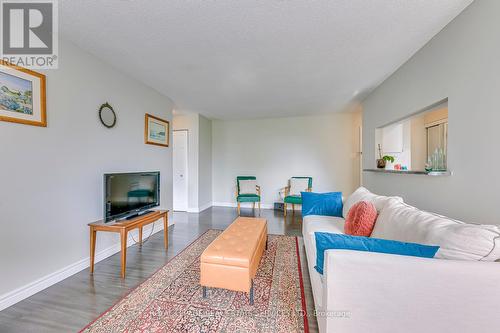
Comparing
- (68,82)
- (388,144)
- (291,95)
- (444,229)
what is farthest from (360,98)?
(68,82)

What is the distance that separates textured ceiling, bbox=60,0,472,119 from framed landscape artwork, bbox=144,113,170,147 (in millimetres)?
615

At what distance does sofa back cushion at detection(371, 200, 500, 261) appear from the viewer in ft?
3.15

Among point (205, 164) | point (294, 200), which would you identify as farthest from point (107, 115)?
point (294, 200)

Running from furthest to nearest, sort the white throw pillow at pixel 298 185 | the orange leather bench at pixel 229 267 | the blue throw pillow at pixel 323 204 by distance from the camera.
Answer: the white throw pillow at pixel 298 185, the blue throw pillow at pixel 323 204, the orange leather bench at pixel 229 267

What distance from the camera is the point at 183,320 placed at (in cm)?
148

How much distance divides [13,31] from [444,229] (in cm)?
359

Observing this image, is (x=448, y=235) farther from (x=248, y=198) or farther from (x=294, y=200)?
(x=248, y=198)

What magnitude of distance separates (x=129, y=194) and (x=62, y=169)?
0.70 meters

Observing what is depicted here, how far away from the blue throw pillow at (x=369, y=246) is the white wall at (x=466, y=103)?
0.95 metres

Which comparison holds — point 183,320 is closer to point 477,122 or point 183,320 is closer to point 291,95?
point 477,122

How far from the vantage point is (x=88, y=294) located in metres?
1.80

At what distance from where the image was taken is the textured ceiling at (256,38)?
1622 mm

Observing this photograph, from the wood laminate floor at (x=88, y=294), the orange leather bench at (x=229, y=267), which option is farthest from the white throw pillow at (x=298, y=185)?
the orange leather bench at (x=229, y=267)

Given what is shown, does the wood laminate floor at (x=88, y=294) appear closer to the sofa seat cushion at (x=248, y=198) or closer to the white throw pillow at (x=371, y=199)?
the white throw pillow at (x=371, y=199)
